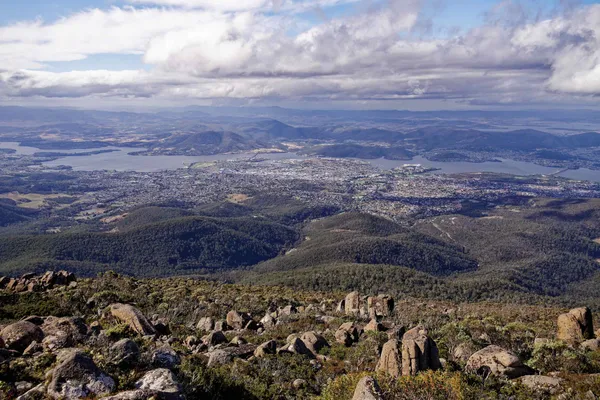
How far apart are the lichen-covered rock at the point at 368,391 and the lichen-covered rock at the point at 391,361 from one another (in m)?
4.36

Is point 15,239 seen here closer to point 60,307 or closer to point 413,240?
→ point 60,307

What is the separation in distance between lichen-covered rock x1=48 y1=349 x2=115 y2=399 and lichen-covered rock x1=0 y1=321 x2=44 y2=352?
605cm

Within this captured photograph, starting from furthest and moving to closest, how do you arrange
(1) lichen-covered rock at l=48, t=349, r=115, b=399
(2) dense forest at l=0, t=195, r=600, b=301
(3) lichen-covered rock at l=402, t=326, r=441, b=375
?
(2) dense forest at l=0, t=195, r=600, b=301
(3) lichen-covered rock at l=402, t=326, r=441, b=375
(1) lichen-covered rock at l=48, t=349, r=115, b=399

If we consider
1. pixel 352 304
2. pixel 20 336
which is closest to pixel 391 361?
pixel 20 336

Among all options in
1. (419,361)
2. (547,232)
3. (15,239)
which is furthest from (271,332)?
(547,232)

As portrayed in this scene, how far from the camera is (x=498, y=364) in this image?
1622 centimetres

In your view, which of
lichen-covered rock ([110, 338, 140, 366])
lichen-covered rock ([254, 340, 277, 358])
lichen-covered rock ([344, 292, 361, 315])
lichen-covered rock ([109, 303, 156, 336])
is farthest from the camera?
lichen-covered rock ([344, 292, 361, 315])

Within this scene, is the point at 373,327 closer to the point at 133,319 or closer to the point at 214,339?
the point at 214,339

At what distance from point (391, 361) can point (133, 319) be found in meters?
13.5

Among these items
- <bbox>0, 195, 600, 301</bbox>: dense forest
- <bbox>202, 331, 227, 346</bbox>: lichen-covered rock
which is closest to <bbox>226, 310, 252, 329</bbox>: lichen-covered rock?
<bbox>202, 331, 227, 346</bbox>: lichen-covered rock

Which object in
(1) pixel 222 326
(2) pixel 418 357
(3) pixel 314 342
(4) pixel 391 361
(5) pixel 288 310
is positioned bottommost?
(5) pixel 288 310

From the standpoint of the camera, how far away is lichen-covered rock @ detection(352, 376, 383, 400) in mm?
11148

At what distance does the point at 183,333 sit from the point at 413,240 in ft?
441

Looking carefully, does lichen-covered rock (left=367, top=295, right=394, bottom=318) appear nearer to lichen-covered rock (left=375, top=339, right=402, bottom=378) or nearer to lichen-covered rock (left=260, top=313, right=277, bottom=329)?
lichen-covered rock (left=260, top=313, right=277, bottom=329)
